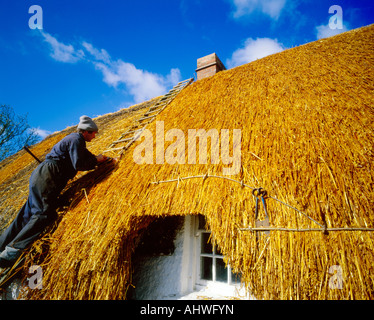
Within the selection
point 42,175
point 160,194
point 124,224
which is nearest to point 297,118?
point 160,194

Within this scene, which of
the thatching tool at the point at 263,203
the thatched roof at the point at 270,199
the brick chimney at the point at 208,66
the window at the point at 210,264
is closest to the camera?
the thatched roof at the point at 270,199

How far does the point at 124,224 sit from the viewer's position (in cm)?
239

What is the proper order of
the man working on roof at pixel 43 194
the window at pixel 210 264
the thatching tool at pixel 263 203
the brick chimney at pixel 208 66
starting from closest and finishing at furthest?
the thatching tool at pixel 263 203, the man working on roof at pixel 43 194, the window at pixel 210 264, the brick chimney at pixel 208 66

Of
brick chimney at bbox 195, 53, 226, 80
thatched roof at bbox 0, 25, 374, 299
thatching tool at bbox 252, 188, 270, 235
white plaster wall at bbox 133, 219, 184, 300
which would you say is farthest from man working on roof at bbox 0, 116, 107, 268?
brick chimney at bbox 195, 53, 226, 80

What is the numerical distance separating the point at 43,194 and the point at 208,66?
5.75 metres

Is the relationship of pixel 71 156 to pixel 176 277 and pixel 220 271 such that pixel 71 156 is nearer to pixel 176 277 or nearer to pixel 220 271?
pixel 176 277

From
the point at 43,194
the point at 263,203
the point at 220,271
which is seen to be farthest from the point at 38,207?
the point at 263,203

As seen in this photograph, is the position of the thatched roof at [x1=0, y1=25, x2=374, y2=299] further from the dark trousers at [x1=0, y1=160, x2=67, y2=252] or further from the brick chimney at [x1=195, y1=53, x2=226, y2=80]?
the brick chimney at [x1=195, y1=53, x2=226, y2=80]

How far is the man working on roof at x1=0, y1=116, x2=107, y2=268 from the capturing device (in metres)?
2.48

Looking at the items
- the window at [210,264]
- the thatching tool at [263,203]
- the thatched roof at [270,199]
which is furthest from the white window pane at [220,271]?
the thatching tool at [263,203]

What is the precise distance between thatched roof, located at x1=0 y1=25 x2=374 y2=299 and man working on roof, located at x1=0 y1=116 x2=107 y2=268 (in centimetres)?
21

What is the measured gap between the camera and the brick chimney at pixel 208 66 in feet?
20.3

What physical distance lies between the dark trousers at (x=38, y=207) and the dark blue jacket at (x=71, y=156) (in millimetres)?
102

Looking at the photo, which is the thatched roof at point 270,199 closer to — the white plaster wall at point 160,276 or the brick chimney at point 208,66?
the white plaster wall at point 160,276
